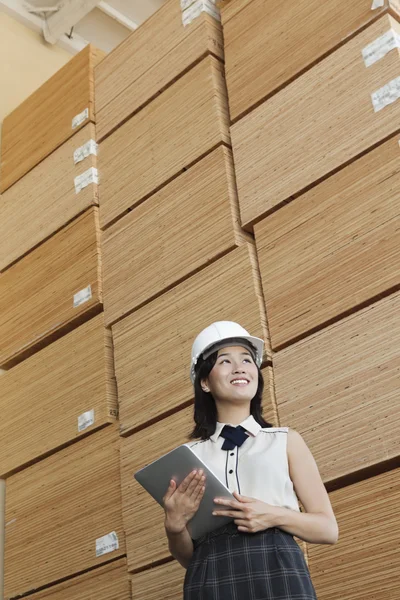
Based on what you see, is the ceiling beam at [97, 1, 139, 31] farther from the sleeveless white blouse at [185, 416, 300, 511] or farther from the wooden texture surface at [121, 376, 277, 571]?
the sleeveless white blouse at [185, 416, 300, 511]

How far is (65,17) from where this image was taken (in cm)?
607

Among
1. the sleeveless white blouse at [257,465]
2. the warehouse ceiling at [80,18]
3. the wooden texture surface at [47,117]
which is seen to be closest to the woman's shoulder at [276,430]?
the sleeveless white blouse at [257,465]

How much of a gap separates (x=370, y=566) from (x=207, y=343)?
2.85 feet

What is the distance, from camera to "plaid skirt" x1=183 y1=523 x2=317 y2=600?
2037 mm

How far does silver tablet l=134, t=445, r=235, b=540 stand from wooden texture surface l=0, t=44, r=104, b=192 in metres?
2.82

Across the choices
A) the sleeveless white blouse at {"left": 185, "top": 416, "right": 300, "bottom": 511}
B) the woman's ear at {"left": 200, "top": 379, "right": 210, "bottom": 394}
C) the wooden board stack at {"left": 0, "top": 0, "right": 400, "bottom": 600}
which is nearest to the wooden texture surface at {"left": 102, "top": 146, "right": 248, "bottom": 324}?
the wooden board stack at {"left": 0, "top": 0, "right": 400, "bottom": 600}

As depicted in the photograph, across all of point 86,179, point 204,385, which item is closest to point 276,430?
point 204,385

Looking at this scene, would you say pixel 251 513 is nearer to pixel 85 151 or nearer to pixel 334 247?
pixel 334 247

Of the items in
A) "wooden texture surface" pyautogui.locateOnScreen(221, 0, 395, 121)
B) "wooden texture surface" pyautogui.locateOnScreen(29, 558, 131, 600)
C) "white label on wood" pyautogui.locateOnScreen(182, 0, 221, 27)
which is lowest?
"wooden texture surface" pyautogui.locateOnScreen(29, 558, 131, 600)

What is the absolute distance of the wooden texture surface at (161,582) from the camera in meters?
3.27

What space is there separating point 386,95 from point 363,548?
1547 millimetres

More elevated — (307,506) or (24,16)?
(24,16)

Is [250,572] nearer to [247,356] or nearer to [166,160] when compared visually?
[247,356]

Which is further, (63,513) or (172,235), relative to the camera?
(63,513)
